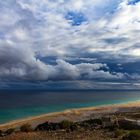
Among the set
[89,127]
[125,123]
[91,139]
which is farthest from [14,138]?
[125,123]

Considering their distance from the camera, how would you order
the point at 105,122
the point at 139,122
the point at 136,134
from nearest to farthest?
the point at 136,134 < the point at 139,122 < the point at 105,122

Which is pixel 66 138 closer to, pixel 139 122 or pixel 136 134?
pixel 136 134

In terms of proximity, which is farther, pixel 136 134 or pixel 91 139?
pixel 91 139

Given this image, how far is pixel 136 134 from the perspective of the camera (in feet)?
111

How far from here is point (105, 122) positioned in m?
49.1

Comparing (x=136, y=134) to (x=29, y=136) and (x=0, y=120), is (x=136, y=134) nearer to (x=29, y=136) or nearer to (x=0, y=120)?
(x=29, y=136)

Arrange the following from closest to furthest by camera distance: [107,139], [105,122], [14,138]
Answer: [107,139] → [14,138] → [105,122]

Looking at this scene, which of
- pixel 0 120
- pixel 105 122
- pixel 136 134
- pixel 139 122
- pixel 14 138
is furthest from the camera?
pixel 0 120

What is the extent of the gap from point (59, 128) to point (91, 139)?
35.2ft

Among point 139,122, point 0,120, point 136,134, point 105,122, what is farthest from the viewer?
point 0,120

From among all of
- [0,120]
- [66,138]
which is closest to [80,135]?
[66,138]

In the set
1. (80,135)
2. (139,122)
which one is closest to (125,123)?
(139,122)

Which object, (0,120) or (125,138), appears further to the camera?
(0,120)

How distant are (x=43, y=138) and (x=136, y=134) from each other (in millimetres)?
10509
